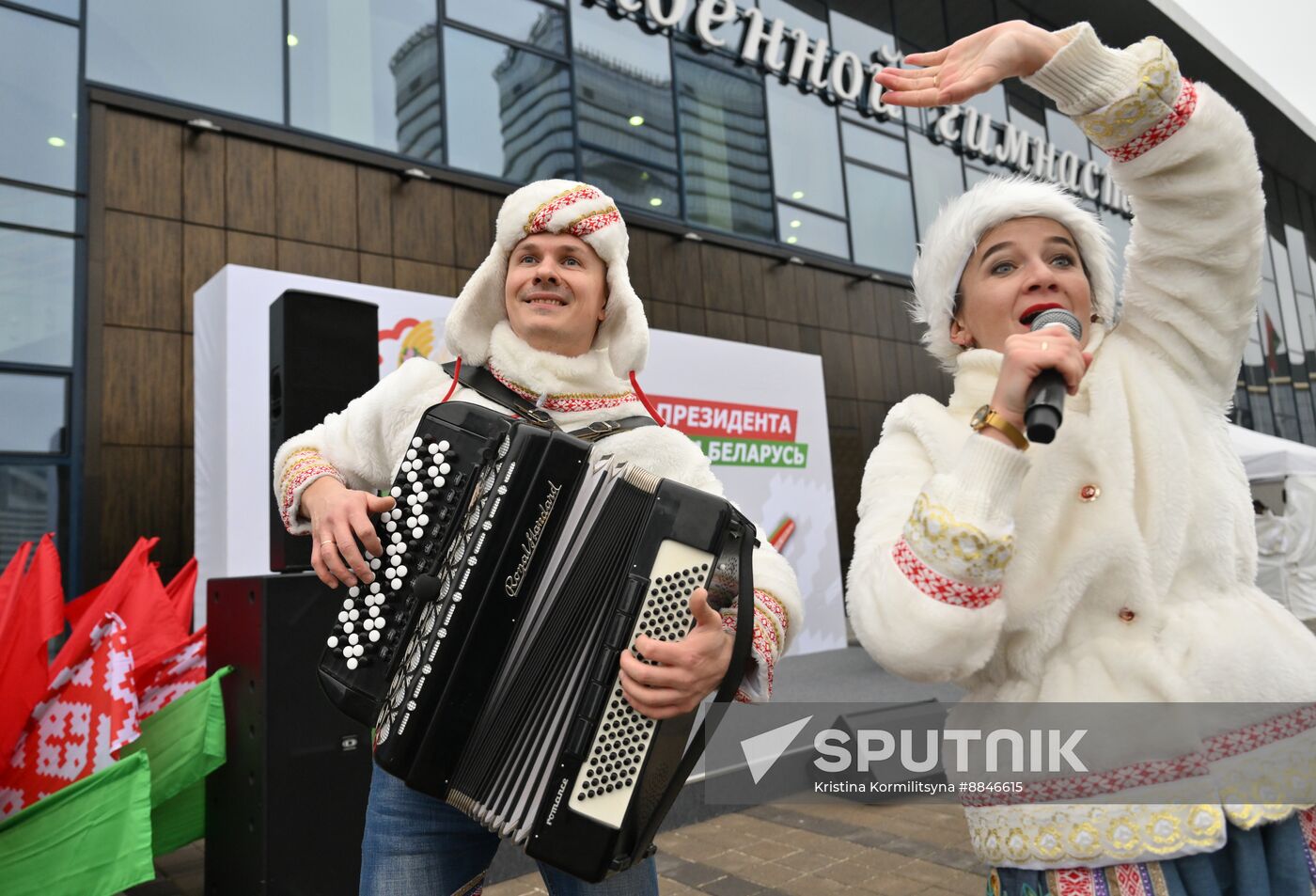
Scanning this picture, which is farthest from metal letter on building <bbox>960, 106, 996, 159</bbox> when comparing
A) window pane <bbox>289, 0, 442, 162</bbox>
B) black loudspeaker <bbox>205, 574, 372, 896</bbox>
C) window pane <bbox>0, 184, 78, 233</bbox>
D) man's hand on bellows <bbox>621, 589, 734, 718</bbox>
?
man's hand on bellows <bbox>621, 589, 734, 718</bbox>

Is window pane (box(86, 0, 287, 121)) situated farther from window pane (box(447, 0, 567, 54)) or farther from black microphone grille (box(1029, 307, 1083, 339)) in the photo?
black microphone grille (box(1029, 307, 1083, 339))

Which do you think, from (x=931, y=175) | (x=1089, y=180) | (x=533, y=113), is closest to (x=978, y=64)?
(x=533, y=113)

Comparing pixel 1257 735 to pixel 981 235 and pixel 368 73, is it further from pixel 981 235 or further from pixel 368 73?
pixel 368 73

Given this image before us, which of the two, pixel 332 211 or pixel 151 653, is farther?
pixel 332 211

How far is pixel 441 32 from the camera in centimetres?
718

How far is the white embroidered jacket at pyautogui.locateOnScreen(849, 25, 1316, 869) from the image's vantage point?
1.00 m

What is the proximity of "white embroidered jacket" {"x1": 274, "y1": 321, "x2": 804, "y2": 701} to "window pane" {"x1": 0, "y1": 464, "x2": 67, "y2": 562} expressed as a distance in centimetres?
478

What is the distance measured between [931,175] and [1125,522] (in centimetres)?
1164

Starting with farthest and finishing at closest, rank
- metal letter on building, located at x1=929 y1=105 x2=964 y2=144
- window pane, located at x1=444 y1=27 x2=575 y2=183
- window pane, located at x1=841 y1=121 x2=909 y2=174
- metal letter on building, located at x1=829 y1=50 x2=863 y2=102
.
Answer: window pane, located at x1=841 y1=121 x2=909 y2=174
metal letter on building, located at x1=929 y1=105 x2=964 y2=144
metal letter on building, located at x1=829 y1=50 x2=863 y2=102
window pane, located at x1=444 y1=27 x2=575 y2=183

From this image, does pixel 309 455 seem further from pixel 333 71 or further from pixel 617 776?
pixel 333 71

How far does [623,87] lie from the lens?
8.50 m

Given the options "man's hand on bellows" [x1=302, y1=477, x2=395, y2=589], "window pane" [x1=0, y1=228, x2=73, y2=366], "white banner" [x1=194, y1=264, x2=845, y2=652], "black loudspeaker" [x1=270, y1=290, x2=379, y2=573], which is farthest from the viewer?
"window pane" [x1=0, y1=228, x2=73, y2=366]

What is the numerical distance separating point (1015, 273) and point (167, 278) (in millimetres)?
5944

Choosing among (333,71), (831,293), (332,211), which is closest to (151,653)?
(332,211)
